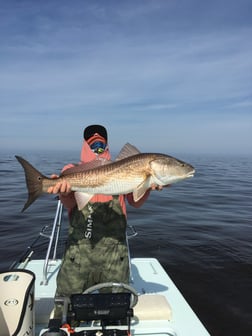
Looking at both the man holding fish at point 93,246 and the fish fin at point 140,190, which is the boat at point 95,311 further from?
the fish fin at point 140,190

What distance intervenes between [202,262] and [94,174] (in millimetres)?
7554

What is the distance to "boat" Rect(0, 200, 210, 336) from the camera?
12.1 ft

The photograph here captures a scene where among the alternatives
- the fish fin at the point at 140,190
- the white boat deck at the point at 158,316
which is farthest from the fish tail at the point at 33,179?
the white boat deck at the point at 158,316

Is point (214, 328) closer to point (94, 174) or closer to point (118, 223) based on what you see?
point (118, 223)

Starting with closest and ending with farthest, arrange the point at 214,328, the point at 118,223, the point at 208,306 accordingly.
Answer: the point at 118,223 < the point at 214,328 < the point at 208,306

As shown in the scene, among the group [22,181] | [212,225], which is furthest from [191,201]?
[22,181]

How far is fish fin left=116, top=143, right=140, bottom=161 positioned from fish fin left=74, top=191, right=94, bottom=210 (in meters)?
0.65

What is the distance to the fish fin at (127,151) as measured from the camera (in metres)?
4.44

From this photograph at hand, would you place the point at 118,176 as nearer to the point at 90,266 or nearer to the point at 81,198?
the point at 81,198

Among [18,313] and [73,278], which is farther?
[73,278]

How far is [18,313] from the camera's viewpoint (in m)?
3.72

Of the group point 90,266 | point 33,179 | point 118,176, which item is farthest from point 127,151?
point 90,266

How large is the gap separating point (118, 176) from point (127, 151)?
1.44ft

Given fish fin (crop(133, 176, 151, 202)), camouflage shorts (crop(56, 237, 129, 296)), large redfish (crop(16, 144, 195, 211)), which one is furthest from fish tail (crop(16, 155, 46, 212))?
fish fin (crop(133, 176, 151, 202))
